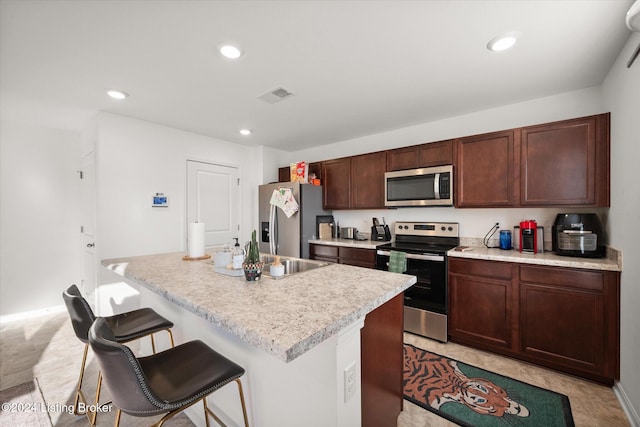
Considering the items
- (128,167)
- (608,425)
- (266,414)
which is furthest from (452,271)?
(128,167)

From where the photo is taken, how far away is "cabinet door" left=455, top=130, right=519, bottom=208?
252 cm

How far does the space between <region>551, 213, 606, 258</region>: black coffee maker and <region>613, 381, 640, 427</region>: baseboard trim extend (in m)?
0.93

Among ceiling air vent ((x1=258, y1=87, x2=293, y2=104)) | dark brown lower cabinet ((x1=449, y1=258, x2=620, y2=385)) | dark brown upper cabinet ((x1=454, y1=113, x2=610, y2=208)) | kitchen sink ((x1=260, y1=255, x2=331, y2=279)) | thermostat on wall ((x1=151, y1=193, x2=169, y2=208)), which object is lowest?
dark brown lower cabinet ((x1=449, y1=258, x2=620, y2=385))

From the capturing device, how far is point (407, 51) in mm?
1842

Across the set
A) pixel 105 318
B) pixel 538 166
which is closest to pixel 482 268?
pixel 538 166

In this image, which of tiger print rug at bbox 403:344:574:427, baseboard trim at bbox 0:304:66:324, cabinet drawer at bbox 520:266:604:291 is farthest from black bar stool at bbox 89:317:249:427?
baseboard trim at bbox 0:304:66:324

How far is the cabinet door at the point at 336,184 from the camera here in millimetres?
3797

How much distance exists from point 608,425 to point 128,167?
4.60 meters

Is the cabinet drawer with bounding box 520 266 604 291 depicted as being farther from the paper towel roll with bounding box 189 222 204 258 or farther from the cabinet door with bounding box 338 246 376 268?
the paper towel roll with bounding box 189 222 204 258

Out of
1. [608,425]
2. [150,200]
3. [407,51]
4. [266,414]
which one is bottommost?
[608,425]

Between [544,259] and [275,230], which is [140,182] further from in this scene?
[544,259]

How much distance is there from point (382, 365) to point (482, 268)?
1.62 m

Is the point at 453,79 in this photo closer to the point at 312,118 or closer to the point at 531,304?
the point at 312,118

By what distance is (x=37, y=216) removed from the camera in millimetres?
3445
